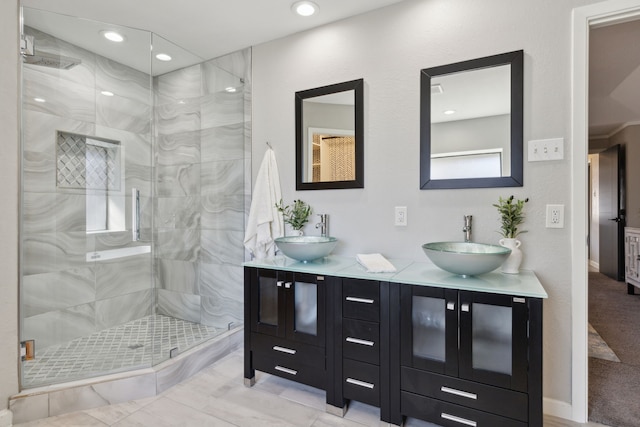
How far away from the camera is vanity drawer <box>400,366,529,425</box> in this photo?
1.44 m

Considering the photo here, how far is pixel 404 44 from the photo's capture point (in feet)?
7.07

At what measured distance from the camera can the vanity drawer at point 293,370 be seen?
1.89m

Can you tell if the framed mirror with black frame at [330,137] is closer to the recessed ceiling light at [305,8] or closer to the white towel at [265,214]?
the white towel at [265,214]

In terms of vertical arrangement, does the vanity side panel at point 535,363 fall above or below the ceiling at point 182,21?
below

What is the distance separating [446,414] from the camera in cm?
157

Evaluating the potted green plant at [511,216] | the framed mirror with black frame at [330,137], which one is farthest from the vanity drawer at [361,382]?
the framed mirror with black frame at [330,137]

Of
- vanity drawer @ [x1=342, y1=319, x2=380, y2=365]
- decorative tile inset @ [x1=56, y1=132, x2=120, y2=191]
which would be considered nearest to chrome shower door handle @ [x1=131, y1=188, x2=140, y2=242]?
decorative tile inset @ [x1=56, y1=132, x2=120, y2=191]

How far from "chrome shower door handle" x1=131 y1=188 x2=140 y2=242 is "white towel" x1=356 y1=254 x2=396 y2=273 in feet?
6.88

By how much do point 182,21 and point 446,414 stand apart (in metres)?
3.02

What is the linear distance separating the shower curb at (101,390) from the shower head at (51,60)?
193 cm

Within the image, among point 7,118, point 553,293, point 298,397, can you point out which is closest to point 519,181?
point 553,293

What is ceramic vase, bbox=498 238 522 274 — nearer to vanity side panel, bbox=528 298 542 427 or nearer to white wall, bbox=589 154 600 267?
vanity side panel, bbox=528 298 542 427

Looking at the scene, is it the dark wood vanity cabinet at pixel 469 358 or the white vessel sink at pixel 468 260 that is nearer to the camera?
the dark wood vanity cabinet at pixel 469 358

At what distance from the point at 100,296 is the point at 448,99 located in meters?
3.12
